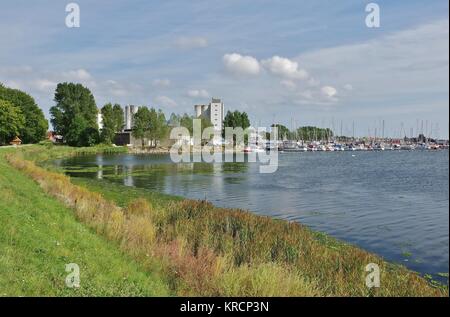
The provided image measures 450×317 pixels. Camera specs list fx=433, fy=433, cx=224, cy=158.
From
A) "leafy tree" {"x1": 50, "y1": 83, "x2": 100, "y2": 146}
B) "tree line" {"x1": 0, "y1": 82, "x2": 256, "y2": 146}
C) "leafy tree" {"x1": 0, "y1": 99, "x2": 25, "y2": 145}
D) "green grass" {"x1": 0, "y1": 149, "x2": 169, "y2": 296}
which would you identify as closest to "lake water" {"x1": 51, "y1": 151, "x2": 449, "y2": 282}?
"green grass" {"x1": 0, "y1": 149, "x2": 169, "y2": 296}

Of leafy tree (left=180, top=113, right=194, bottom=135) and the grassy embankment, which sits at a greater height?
leafy tree (left=180, top=113, right=194, bottom=135)

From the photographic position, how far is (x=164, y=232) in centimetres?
1989

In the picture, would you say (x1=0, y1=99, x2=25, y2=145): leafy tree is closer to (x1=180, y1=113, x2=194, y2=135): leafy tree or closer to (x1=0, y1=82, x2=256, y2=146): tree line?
(x1=0, y1=82, x2=256, y2=146): tree line

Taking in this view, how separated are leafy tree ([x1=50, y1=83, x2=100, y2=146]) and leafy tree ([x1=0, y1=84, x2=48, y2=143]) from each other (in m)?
21.6

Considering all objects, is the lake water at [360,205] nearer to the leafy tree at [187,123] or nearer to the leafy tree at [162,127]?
the leafy tree at [162,127]

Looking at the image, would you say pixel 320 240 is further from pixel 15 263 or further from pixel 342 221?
pixel 15 263

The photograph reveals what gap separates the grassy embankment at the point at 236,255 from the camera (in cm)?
1252

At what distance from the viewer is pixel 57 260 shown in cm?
1303

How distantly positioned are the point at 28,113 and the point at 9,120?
743 inches

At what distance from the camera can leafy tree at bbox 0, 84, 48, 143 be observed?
11076 centimetres

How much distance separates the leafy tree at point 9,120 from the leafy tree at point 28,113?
656cm

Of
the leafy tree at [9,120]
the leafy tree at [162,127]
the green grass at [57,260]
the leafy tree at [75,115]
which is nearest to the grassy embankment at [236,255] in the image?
the green grass at [57,260]
